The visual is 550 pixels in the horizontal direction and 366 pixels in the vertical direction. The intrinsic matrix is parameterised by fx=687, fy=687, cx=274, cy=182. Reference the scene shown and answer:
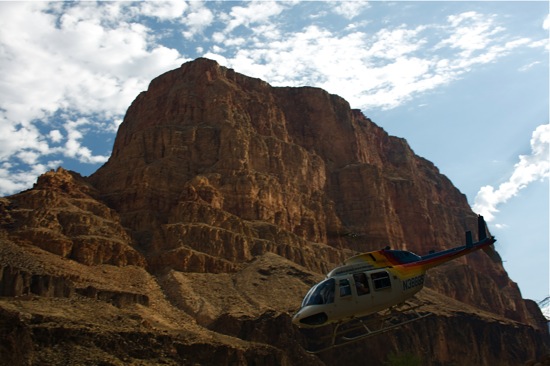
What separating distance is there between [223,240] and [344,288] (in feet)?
245

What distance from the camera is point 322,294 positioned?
39375 millimetres

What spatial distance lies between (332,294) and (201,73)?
118 metres

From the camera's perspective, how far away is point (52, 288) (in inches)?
3120

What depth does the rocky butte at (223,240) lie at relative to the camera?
246 ft

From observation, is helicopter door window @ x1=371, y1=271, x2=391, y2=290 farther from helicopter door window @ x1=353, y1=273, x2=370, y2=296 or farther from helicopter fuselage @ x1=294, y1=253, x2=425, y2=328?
helicopter door window @ x1=353, y1=273, x2=370, y2=296

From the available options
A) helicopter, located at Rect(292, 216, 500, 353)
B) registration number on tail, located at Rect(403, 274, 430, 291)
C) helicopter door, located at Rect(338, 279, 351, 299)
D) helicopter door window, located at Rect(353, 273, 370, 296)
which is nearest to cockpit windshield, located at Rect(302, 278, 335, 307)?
helicopter, located at Rect(292, 216, 500, 353)

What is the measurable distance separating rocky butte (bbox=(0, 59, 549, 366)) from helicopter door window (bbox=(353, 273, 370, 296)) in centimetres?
783

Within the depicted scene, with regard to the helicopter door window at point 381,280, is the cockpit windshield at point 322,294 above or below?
below

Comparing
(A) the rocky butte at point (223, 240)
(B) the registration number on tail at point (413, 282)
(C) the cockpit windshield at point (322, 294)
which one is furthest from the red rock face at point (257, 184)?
(C) the cockpit windshield at point (322, 294)

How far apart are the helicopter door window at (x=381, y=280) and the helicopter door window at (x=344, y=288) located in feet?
6.09

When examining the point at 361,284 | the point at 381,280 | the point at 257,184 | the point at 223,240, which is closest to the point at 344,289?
the point at 361,284

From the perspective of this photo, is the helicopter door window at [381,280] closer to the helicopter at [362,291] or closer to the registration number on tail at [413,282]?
the helicopter at [362,291]

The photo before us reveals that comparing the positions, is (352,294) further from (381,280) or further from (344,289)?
(381,280)

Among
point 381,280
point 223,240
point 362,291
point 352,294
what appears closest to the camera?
point 352,294
